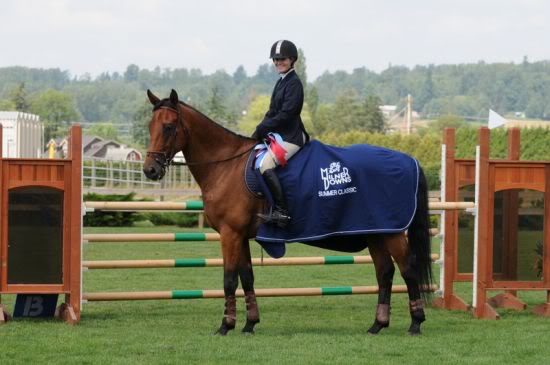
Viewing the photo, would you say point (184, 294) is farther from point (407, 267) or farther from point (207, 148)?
point (407, 267)

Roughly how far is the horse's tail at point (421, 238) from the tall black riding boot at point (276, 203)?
1.43m

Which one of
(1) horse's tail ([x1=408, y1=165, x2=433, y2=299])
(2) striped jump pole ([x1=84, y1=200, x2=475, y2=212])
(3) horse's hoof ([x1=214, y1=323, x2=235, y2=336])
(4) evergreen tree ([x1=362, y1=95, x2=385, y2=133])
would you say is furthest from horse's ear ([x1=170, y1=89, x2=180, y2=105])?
(4) evergreen tree ([x1=362, y1=95, x2=385, y2=133])

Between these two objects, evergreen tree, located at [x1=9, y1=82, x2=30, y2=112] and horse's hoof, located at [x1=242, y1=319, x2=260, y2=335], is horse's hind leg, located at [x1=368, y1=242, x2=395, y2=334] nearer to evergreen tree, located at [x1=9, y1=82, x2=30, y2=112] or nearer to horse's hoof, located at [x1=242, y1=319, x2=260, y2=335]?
horse's hoof, located at [x1=242, y1=319, x2=260, y2=335]

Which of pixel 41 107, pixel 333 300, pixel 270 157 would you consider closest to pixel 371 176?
pixel 270 157

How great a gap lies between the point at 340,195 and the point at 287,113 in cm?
92

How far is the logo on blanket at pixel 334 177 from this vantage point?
31.1 feet

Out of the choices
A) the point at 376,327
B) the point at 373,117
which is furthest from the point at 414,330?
the point at 373,117

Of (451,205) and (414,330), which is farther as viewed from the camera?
(451,205)

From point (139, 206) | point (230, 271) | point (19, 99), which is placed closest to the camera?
point (230, 271)

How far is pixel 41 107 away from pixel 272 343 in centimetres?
13343

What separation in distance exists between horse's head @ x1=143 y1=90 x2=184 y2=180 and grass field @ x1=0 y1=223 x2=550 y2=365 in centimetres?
160

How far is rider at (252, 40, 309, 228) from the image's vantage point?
9.38 metres

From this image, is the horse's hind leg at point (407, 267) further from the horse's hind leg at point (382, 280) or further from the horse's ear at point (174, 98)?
the horse's ear at point (174, 98)

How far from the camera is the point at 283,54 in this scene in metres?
9.59
